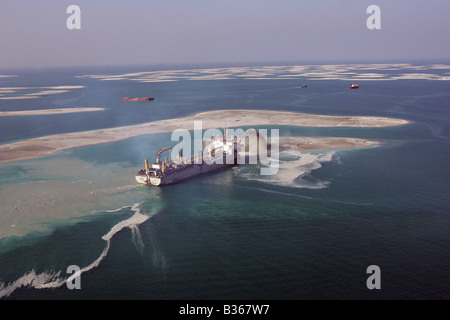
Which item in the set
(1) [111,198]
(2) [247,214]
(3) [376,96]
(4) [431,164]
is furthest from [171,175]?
(3) [376,96]

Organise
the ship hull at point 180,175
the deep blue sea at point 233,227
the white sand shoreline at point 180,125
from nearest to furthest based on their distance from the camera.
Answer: the deep blue sea at point 233,227 → the ship hull at point 180,175 → the white sand shoreline at point 180,125

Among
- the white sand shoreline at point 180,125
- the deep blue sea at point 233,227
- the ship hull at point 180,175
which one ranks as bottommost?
the deep blue sea at point 233,227

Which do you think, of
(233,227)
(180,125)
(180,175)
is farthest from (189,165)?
(180,125)

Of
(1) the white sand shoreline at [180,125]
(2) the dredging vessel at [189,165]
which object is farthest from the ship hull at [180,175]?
(1) the white sand shoreline at [180,125]

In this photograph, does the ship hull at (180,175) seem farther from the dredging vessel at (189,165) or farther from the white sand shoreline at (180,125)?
the white sand shoreline at (180,125)

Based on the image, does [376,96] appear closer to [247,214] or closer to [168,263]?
[247,214]

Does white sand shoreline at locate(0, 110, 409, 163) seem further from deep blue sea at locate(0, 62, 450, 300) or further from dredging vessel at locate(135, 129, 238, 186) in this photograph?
dredging vessel at locate(135, 129, 238, 186)
